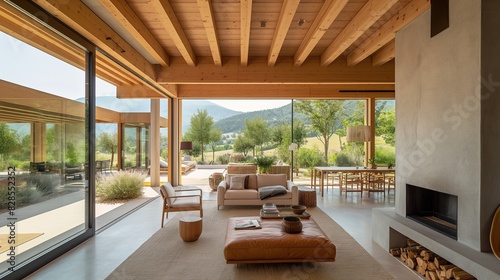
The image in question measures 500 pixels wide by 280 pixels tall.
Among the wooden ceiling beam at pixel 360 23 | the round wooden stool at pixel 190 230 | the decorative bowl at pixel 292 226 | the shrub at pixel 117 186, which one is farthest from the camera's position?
the shrub at pixel 117 186

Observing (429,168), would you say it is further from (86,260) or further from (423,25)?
(86,260)

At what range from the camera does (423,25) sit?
9.91 ft

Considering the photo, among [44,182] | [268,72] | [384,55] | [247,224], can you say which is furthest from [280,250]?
[384,55]

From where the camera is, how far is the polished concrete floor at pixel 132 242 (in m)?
2.85

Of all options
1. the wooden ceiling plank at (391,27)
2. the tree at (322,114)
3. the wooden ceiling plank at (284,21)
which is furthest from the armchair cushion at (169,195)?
the tree at (322,114)

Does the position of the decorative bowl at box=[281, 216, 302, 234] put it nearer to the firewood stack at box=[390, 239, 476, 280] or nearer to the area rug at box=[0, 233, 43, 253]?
the firewood stack at box=[390, 239, 476, 280]

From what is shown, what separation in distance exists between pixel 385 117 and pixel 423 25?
20.2 ft

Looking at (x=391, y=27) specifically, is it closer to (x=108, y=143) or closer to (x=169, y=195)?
(x=169, y=195)

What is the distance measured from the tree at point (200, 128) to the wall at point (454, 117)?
32.5 ft

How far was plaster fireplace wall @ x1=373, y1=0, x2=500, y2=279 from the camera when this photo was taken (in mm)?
2232

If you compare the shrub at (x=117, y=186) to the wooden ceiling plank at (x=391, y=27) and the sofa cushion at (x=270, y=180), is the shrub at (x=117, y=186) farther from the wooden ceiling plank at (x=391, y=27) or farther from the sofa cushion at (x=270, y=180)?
the wooden ceiling plank at (x=391, y=27)

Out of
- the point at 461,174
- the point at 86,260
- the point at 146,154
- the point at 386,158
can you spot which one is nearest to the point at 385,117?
the point at 386,158

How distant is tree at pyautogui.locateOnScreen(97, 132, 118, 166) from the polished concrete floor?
6.72 ft

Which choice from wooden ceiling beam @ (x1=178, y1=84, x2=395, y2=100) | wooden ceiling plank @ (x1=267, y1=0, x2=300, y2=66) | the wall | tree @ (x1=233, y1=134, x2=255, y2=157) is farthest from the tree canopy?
the wall
